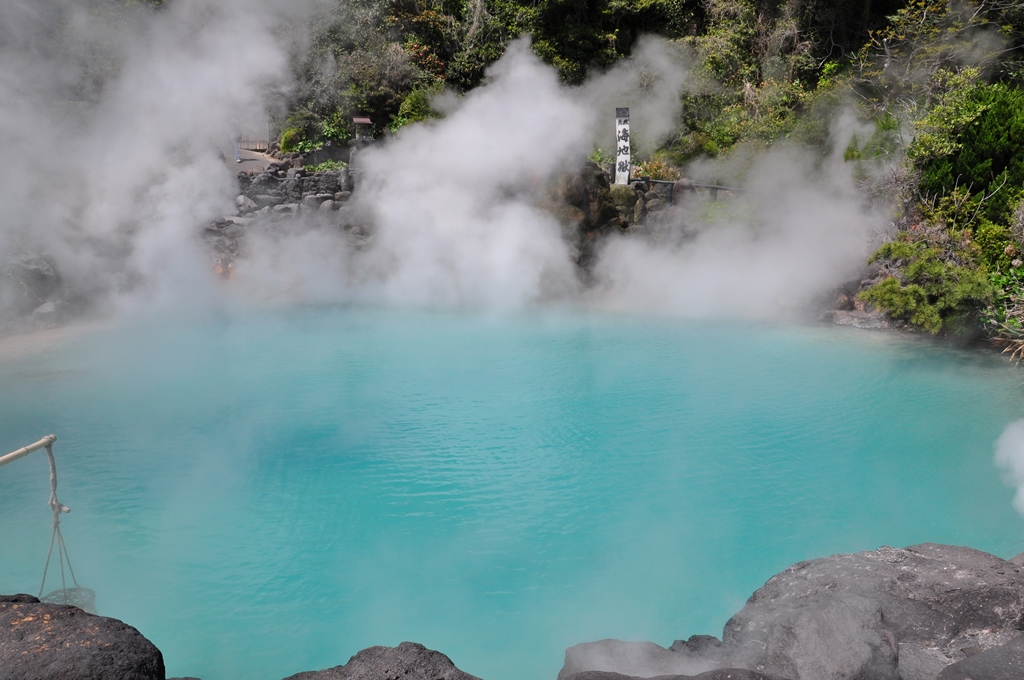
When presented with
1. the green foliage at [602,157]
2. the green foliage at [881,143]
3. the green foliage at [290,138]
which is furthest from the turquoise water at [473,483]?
the green foliage at [290,138]

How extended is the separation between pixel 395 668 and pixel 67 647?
1040 mm

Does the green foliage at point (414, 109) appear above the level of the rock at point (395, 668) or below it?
above

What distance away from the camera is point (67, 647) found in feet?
7.38

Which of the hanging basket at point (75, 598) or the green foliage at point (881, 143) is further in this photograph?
the green foliage at point (881, 143)

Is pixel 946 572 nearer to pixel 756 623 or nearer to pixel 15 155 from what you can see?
pixel 756 623

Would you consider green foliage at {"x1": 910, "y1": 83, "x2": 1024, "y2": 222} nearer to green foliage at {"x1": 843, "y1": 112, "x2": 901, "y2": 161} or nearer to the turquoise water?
green foliage at {"x1": 843, "y1": 112, "x2": 901, "y2": 161}

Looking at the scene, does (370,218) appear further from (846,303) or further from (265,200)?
(846,303)

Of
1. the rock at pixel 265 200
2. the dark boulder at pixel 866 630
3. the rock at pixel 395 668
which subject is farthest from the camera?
the rock at pixel 265 200

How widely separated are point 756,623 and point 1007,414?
426 cm

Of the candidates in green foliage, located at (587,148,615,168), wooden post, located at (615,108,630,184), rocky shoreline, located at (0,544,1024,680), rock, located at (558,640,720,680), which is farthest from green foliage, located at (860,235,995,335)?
rock, located at (558,640,720,680)

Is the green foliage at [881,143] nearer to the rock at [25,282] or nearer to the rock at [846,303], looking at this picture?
the rock at [846,303]

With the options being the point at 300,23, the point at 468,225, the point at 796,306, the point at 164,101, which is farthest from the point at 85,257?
the point at 796,306

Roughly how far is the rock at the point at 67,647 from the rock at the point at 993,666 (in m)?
2.65

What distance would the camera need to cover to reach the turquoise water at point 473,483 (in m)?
3.63
